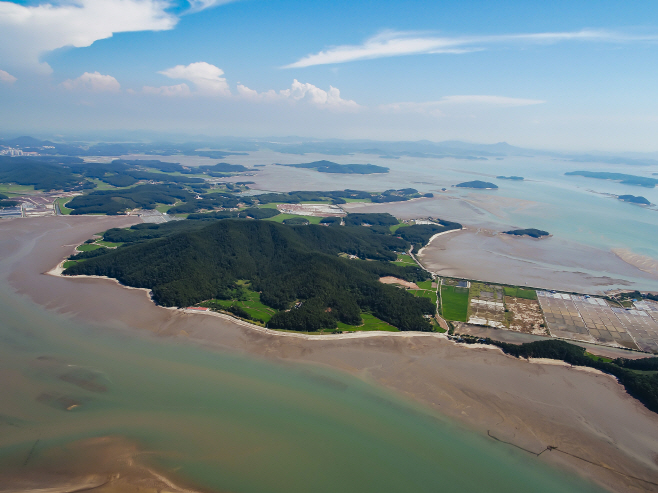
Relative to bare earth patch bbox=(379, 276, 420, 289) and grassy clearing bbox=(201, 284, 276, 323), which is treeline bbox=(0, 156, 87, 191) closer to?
grassy clearing bbox=(201, 284, 276, 323)

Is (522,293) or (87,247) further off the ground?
(87,247)

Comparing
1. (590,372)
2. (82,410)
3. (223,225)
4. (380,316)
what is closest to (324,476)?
(82,410)

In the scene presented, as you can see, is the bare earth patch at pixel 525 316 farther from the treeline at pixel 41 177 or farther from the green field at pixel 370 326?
the treeline at pixel 41 177

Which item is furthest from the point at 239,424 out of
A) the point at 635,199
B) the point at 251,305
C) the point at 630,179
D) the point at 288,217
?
the point at 630,179

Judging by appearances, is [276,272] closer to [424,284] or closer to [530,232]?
[424,284]

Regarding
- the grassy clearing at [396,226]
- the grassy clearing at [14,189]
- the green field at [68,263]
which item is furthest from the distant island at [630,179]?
the grassy clearing at [14,189]

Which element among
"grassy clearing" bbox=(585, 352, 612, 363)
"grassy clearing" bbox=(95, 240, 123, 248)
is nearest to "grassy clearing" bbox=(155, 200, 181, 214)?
"grassy clearing" bbox=(95, 240, 123, 248)
